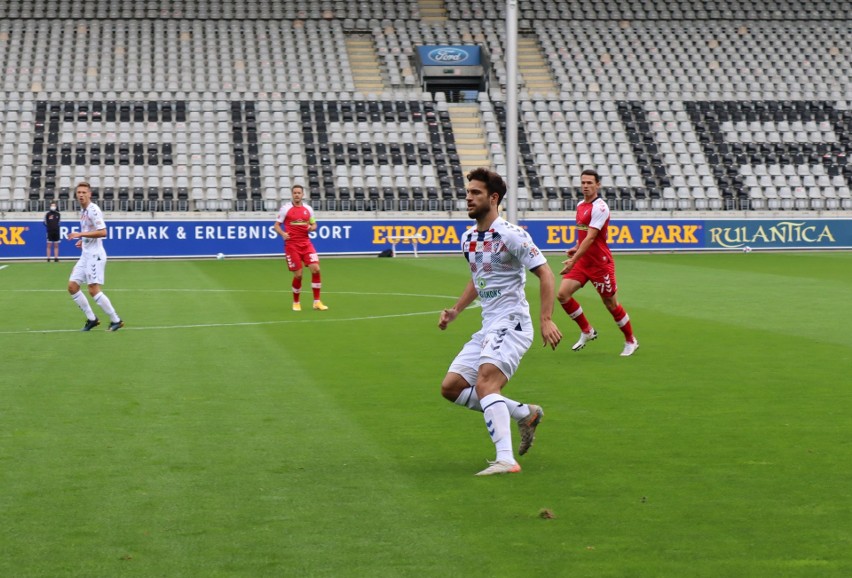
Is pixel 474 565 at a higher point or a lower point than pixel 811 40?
lower

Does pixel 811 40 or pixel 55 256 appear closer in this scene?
pixel 55 256

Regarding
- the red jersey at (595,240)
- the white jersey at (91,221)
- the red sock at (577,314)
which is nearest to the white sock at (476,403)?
the red jersey at (595,240)

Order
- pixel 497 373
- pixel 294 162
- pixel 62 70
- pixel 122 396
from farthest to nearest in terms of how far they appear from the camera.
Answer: pixel 62 70 < pixel 294 162 < pixel 122 396 < pixel 497 373

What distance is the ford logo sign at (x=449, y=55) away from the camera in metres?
54.1

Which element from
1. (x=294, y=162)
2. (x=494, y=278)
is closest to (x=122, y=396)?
→ (x=494, y=278)

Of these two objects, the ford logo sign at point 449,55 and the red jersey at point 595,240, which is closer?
the red jersey at point 595,240

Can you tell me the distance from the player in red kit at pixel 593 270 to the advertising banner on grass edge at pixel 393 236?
26522 mm

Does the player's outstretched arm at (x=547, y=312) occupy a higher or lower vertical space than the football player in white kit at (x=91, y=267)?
lower

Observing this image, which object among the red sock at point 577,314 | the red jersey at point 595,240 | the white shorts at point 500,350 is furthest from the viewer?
the red sock at point 577,314

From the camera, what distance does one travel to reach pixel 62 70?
2031 inches

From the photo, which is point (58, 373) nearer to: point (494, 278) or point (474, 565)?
point (494, 278)

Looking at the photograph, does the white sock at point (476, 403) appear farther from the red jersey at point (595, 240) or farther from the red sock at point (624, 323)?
the red jersey at point (595, 240)

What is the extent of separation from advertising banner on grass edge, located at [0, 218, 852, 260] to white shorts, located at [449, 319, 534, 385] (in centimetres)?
3326

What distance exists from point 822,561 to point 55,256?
37.0m
